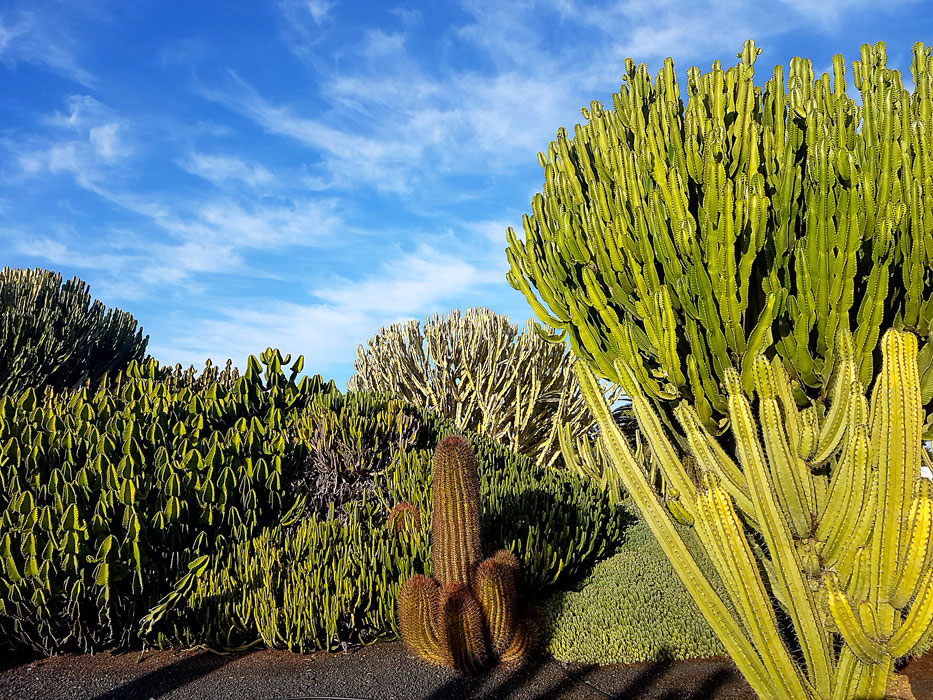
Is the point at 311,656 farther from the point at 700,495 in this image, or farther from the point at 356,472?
→ the point at 700,495

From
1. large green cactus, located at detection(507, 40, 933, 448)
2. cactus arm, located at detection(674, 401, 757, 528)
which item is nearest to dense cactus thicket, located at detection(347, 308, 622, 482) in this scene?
large green cactus, located at detection(507, 40, 933, 448)

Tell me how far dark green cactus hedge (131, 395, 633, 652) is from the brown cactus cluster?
55cm

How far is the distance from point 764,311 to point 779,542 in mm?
2383

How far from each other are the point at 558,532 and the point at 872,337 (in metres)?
3.12

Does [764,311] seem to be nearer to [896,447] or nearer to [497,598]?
[896,447]

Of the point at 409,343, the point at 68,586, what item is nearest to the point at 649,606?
the point at 68,586

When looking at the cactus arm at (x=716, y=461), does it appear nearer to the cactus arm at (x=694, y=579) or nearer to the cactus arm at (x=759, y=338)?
the cactus arm at (x=694, y=579)

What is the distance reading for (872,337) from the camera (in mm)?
5277

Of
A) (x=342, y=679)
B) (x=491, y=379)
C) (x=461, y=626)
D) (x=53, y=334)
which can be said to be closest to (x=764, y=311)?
(x=461, y=626)

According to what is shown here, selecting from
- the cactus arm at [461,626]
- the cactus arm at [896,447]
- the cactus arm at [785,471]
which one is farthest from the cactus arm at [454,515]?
the cactus arm at [896,447]

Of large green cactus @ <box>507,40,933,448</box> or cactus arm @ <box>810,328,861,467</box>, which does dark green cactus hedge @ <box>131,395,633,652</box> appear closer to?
large green cactus @ <box>507,40,933,448</box>

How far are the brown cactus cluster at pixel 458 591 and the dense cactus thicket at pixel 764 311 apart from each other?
4.47ft

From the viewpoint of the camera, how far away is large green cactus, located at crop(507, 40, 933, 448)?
5.11 m

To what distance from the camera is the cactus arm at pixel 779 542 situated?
123 inches
